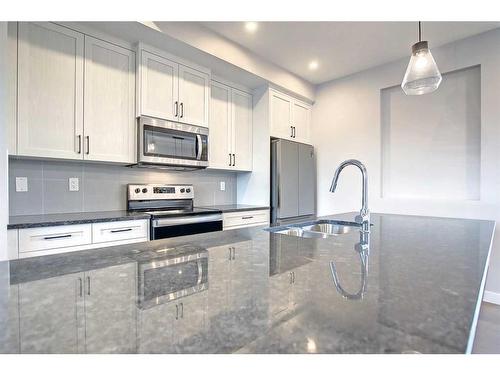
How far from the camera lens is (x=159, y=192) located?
273 cm

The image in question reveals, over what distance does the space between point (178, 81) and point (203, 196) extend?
4.27 feet

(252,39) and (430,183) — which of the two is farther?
(430,183)

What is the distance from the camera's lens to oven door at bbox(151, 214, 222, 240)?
2211 millimetres

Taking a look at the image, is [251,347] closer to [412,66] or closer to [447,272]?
[447,272]

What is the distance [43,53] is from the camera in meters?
1.96

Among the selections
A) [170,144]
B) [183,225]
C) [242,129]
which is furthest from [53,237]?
[242,129]

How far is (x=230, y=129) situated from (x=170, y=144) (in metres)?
0.92

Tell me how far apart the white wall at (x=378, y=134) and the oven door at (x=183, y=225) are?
75.4 inches

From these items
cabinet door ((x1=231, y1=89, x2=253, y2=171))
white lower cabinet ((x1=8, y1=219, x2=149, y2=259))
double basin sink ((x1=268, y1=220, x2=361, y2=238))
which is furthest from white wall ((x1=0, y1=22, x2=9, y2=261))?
cabinet door ((x1=231, y1=89, x2=253, y2=171))

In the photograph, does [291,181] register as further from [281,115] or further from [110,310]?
[110,310]

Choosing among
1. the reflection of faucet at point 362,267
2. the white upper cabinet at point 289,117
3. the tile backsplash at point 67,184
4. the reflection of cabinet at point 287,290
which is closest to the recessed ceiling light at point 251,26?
the white upper cabinet at point 289,117

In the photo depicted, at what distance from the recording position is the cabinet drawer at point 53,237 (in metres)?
1.67
